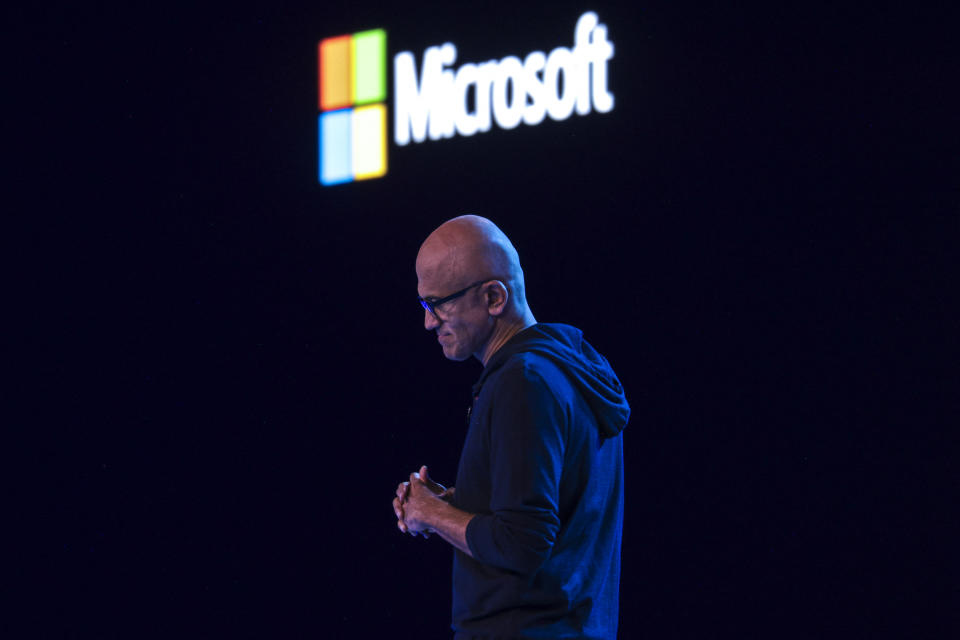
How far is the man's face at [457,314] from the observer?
1.75 metres

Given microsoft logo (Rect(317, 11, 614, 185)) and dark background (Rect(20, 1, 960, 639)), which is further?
microsoft logo (Rect(317, 11, 614, 185))

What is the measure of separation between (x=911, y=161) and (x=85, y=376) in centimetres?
341

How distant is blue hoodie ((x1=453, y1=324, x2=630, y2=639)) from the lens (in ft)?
4.94

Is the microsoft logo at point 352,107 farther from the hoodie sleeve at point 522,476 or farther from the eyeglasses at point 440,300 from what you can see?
the hoodie sleeve at point 522,476

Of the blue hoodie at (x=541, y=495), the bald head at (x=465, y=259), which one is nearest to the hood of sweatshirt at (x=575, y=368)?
the blue hoodie at (x=541, y=495)

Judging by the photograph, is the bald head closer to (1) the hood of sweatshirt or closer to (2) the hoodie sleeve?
(1) the hood of sweatshirt

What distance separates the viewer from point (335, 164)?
3.93m

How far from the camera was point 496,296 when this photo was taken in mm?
1764

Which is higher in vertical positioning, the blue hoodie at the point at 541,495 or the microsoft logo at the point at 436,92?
Answer: the microsoft logo at the point at 436,92

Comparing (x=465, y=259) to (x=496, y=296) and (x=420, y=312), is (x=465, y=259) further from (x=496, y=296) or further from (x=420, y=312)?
(x=420, y=312)

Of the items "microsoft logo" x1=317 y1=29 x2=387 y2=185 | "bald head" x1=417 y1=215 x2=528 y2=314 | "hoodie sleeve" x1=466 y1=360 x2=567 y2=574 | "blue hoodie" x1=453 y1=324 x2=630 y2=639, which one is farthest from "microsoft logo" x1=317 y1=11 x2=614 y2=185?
"hoodie sleeve" x1=466 y1=360 x2=567 y2=574

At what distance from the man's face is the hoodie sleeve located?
223mm

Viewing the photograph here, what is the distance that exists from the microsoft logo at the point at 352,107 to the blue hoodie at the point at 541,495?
2.28 metres

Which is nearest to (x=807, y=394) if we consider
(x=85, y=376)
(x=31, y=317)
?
(x=85, y=376)
